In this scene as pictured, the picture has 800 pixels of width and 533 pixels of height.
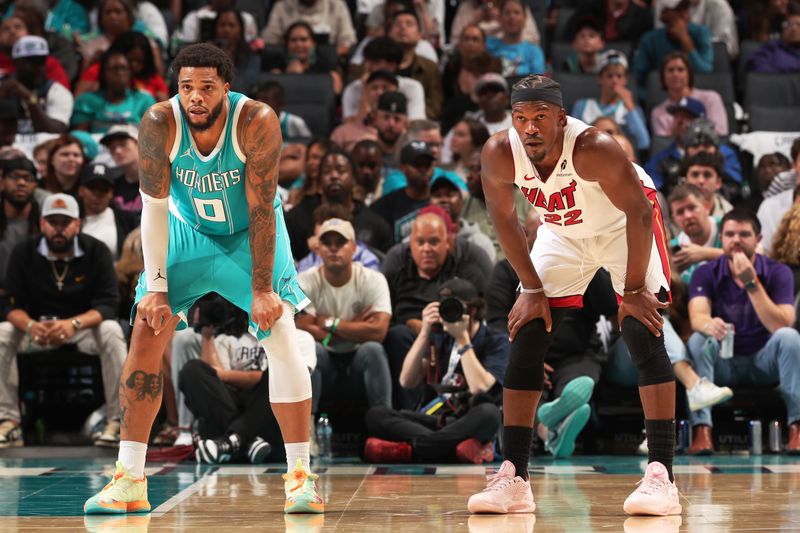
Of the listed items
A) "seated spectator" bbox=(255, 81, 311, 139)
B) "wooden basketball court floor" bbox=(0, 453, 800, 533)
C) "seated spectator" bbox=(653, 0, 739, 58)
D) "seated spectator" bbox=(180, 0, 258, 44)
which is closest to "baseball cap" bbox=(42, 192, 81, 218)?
"wooden basketball court floor" bbox=(0, 453, 800, 533)

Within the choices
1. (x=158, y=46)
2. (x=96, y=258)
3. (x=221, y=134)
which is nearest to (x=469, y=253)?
(x=96, y=258)

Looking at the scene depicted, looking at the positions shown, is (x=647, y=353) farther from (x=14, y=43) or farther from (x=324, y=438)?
(x=14, y=43)

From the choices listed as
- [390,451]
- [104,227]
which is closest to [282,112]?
[104,227]

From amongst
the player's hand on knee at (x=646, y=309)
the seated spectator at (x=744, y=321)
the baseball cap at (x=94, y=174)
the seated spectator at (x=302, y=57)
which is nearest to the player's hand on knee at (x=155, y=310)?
the player's hand on knee at (x=646, y=309)

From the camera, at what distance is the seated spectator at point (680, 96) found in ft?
33.3

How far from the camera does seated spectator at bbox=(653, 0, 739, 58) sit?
11.6m

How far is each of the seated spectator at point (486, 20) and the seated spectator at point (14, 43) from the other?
363cm

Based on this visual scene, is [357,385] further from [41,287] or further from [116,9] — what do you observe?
[116,9]

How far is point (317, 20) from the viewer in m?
11.6

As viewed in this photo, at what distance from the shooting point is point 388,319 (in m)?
7.58

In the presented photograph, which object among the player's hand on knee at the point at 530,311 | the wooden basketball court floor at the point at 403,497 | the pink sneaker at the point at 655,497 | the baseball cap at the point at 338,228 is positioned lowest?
the wooden basketball court floor at the point at 403,497

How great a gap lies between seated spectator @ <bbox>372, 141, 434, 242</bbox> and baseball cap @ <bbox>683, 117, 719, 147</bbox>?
198 cm

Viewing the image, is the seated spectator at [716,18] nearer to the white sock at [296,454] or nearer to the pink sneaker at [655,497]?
the pink sneaker at [655,497]

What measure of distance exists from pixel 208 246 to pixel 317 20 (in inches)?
291
